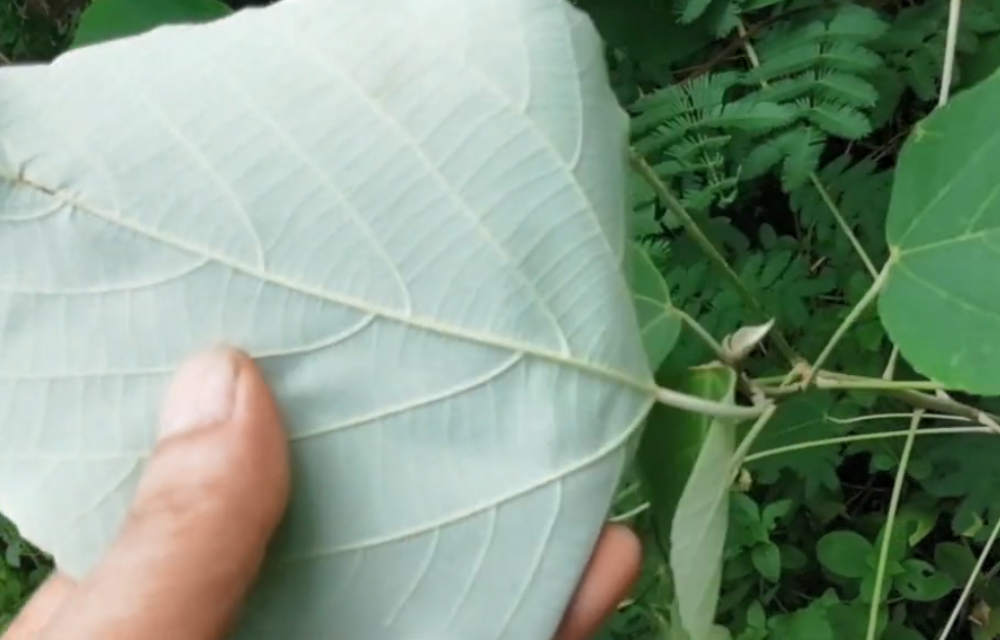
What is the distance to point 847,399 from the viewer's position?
2.80ft

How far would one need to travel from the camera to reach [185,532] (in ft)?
1.36

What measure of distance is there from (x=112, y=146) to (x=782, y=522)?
740 millimetres

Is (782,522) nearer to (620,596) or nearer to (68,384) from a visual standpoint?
(620,596)

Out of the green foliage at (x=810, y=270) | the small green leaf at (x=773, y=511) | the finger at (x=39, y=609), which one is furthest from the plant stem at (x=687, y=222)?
the finger at (x=39, y=609)

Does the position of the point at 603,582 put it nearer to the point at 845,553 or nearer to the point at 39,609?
the point at 39,609

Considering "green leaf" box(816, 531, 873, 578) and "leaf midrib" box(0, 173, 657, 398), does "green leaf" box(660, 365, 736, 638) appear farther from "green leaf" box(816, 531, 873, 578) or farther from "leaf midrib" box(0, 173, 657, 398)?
"green leaf" box(816, 531, 873, 578)

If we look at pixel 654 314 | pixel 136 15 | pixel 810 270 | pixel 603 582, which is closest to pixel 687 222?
pixel 654 314

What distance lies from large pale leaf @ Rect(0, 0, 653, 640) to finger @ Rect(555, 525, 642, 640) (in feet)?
0.10

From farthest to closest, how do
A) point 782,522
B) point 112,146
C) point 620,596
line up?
point 782,522 → point 620,596 → point 112,146

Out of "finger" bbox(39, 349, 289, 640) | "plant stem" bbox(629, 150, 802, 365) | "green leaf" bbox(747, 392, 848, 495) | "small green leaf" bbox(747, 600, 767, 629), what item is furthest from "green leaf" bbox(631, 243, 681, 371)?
"small green leaf" bbox(747, 600, 767, 629)

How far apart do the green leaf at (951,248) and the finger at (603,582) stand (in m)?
0.15

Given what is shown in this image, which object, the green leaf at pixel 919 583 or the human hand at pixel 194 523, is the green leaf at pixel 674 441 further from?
the green leaf at pixel 919 583

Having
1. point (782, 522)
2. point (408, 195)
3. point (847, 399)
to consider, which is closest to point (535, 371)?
point (408, 195)

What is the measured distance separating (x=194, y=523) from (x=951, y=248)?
35 cm
